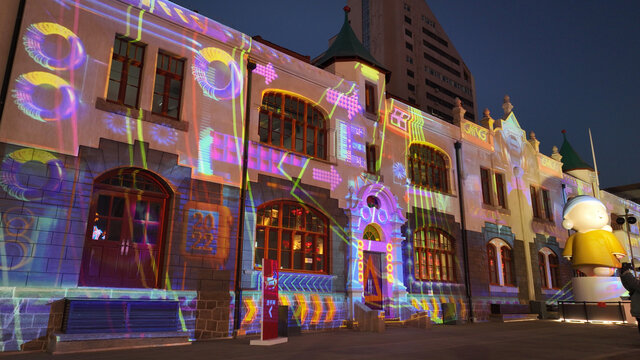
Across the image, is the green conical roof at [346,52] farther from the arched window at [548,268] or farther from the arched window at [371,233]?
the arched window at [548,268]

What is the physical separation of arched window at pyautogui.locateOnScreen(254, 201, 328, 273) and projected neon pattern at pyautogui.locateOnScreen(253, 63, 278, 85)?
394 cm

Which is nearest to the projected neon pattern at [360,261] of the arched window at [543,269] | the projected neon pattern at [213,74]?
the projected neon pattern at [213,74]

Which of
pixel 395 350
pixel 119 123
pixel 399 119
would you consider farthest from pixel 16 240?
pixel 399 119

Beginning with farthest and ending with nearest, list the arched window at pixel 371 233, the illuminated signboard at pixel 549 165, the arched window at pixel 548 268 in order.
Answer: the illuminated signboard at pixel 549 165 → the arched window at pixel 548 268 → the arched window at pixel 371 233

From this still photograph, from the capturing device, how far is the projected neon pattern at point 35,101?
9.48 meters

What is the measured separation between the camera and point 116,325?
30.8ft

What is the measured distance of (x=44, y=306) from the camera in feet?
29.1

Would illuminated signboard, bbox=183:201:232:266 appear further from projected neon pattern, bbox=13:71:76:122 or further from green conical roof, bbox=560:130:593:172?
green conical roof, bbox=560:130:593:172

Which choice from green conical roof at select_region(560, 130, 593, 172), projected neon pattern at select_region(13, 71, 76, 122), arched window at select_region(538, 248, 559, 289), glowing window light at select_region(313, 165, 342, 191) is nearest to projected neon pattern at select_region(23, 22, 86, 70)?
projected neon pattern at select_region(13, 71, 76, 122)

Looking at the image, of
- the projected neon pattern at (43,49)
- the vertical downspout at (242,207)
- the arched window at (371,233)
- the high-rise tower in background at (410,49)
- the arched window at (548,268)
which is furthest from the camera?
the high-rise tower in background at (410,49)

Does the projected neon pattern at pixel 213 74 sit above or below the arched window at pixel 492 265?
above

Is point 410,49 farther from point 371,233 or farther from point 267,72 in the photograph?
point 267,72

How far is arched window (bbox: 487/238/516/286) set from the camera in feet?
66.1

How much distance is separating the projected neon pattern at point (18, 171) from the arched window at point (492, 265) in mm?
17422
